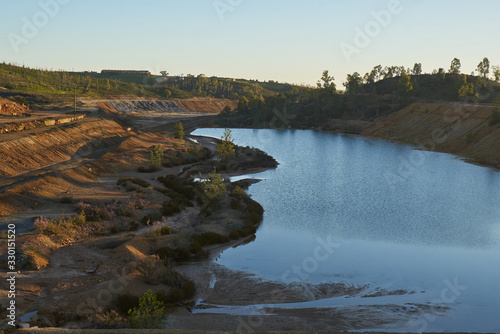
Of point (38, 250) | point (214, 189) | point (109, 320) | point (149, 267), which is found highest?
point (214, 189)

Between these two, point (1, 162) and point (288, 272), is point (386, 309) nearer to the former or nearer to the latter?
point (288, 272)

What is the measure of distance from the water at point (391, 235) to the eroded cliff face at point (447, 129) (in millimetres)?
20075

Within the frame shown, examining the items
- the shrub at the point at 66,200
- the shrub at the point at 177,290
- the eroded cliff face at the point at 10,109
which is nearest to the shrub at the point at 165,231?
the shrub at the point at 177,290

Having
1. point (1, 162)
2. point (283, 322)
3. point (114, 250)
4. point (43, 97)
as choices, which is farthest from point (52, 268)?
point (43, 97)

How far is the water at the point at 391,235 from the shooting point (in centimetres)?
2648

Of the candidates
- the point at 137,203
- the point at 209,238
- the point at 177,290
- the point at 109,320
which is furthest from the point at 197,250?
the point at 109,320

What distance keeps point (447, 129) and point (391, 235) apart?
8723cm

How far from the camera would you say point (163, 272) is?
24469 millimetres

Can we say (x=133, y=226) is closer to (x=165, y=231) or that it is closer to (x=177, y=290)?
(x=165, y=231)

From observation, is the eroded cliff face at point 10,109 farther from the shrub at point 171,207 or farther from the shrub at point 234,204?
the shrub at point 234,204

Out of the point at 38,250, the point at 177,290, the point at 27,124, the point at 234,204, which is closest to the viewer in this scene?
the point at 177,290

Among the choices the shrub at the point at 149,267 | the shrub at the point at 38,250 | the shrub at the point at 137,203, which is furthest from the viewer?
the shrub at the point at 137,203

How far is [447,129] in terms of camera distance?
112 meters

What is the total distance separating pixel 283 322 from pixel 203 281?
785 centimetres
